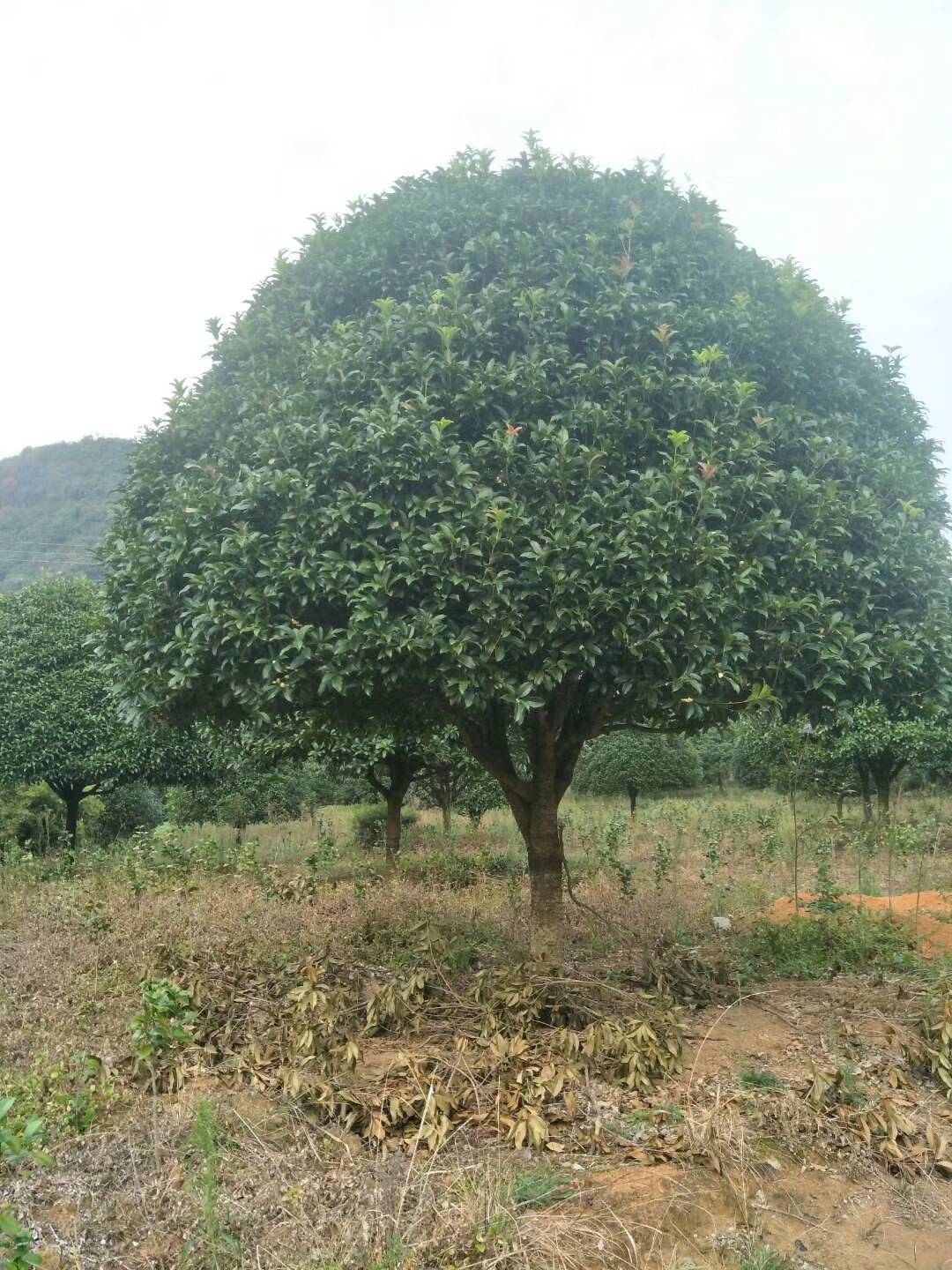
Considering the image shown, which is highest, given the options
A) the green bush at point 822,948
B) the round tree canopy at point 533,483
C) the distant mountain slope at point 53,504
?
the distant mountain slope at point 53,504

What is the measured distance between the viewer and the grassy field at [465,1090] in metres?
3.22

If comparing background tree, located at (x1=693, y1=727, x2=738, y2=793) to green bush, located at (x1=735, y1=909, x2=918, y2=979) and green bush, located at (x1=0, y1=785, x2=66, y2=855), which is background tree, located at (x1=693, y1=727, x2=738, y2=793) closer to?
green bush, located at (x1=0, y1=785, x2=66, y2=855)

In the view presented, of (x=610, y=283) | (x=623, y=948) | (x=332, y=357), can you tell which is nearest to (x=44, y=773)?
(x=623, y=948)

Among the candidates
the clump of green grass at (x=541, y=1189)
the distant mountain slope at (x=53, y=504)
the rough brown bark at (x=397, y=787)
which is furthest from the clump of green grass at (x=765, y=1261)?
the distant mountain slope at (x=53, y=504)

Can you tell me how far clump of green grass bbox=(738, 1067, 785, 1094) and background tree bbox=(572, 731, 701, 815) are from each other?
1721cm

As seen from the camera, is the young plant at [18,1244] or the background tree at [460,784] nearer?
the young plant at [18,1244]

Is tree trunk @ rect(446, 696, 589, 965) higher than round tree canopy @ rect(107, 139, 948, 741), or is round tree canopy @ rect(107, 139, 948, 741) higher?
round tree canopy @ rect(107, 139, 948, 741)

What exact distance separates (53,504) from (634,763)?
40.5m

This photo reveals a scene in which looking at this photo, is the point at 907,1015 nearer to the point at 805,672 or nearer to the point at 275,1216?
the point at 805,672

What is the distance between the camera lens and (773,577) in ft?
16.4

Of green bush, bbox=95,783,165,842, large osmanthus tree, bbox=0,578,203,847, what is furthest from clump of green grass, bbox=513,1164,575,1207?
green bush, bbox=95,783,165,842

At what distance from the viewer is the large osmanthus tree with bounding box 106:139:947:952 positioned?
456 centimetres

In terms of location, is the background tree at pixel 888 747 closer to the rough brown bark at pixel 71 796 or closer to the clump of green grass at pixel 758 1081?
the clump of green grass at pixel 758 1081

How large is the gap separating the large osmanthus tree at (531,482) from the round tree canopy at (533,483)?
2cm
